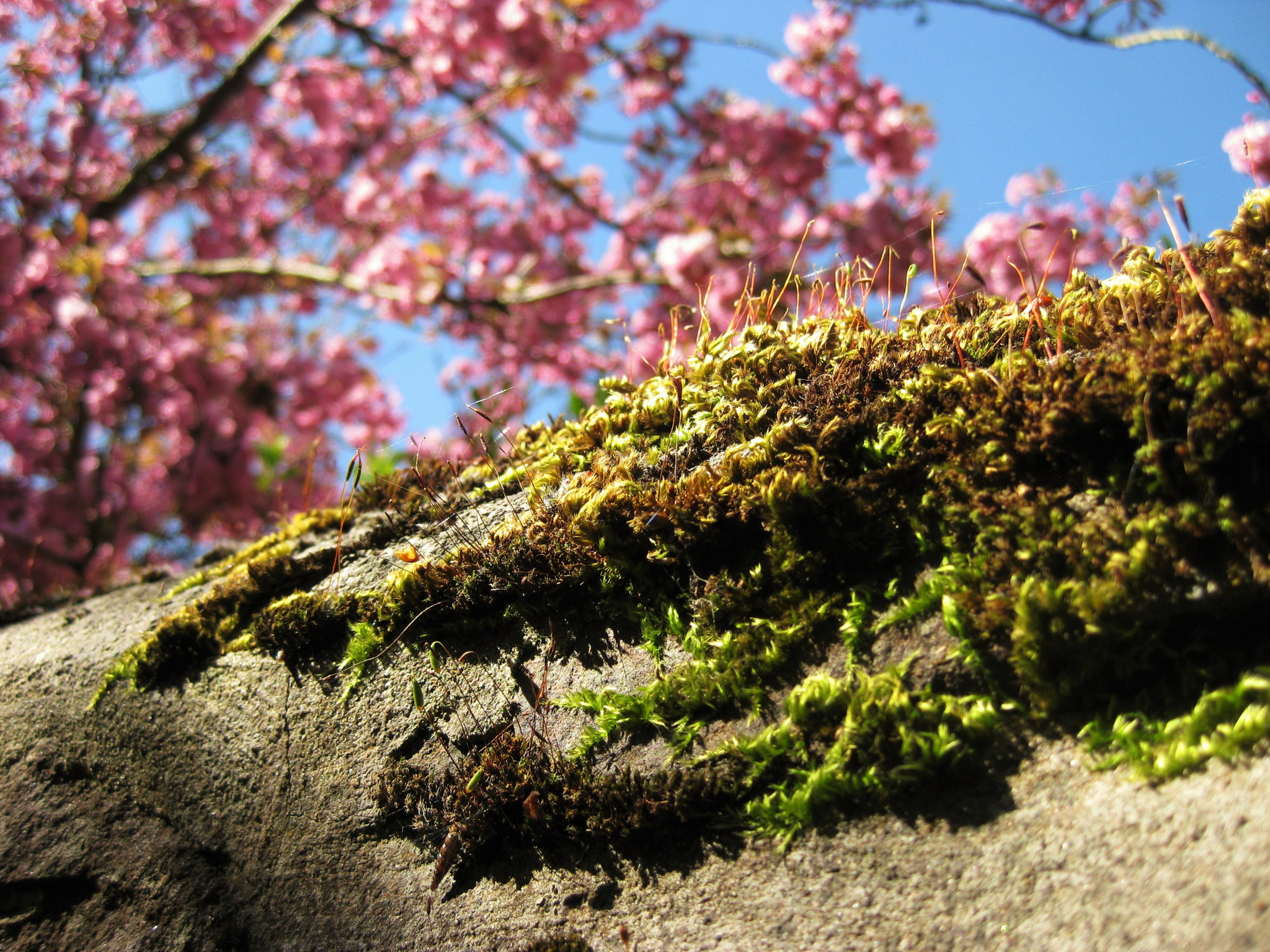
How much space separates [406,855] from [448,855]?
0.14 metres

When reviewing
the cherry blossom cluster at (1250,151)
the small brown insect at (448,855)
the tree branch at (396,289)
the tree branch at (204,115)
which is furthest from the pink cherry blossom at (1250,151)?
the tree branch at (204,115)

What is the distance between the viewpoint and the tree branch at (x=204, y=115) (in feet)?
19.6

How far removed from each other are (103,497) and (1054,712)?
375 inches

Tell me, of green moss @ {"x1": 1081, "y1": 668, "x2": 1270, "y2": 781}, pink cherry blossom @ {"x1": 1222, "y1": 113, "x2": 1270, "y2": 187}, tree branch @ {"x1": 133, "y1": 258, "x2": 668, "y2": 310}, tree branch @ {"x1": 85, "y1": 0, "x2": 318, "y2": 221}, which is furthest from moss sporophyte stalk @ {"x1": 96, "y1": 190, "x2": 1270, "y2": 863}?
tree branch @ {"x1": 85, "y1": 0, "x2": 318, "y2": 221}

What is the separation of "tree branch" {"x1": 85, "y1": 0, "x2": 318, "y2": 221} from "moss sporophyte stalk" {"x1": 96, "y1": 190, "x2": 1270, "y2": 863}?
5.90m

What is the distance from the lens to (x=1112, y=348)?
1.44m

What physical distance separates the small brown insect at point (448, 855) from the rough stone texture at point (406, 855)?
0.02 m

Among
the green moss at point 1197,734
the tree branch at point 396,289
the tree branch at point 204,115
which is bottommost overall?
the green moss at point 1197,734

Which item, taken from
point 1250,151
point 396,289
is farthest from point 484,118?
point 1250,151

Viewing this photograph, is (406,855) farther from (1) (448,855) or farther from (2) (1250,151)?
(2) (1250,151)

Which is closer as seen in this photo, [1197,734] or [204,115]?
[1197,734]

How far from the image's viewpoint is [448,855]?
1.62 meters

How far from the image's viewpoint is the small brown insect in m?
1.62

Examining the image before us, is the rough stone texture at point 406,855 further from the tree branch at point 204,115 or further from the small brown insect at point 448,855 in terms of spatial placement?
the tree branch at point 204,115
